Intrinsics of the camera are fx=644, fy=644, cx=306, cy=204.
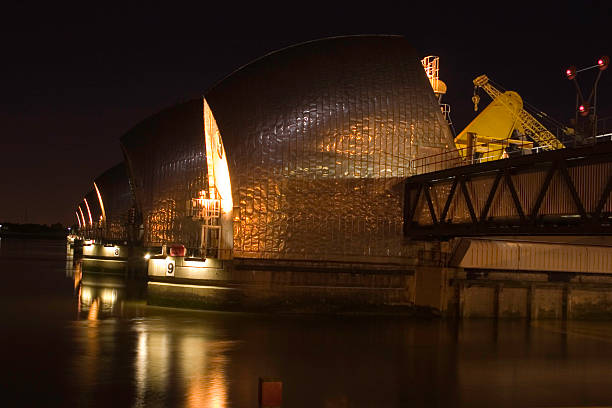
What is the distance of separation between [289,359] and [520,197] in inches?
448

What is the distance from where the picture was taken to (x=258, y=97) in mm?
32156

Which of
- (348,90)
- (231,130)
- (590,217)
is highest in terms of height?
(348,90)

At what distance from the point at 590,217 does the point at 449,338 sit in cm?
713

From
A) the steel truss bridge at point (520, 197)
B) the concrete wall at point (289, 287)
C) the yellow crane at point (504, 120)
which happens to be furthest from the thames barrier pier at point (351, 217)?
the yellow crane at point (504, 120)

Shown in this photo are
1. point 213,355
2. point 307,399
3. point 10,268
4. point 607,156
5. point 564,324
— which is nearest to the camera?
point 307,399

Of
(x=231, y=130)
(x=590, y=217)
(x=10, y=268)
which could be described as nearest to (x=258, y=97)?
(x=231, y=130)

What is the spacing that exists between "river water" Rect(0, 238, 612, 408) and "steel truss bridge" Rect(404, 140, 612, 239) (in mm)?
4454

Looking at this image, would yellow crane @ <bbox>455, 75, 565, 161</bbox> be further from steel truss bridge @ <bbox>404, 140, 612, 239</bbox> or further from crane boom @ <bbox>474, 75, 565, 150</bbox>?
steel truss bridge @ <bbox>404, 140, 612, 239</bbox>

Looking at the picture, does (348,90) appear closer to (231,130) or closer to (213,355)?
(231,130)

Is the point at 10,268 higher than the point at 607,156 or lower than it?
lower

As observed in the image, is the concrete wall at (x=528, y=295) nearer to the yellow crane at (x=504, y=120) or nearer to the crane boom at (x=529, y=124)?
the yellow crane at (x=504, y=120)

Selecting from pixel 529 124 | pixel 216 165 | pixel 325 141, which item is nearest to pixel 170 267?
pixel 216 165

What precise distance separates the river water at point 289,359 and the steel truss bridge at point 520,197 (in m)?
4.45

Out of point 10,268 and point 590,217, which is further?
point 10,268
